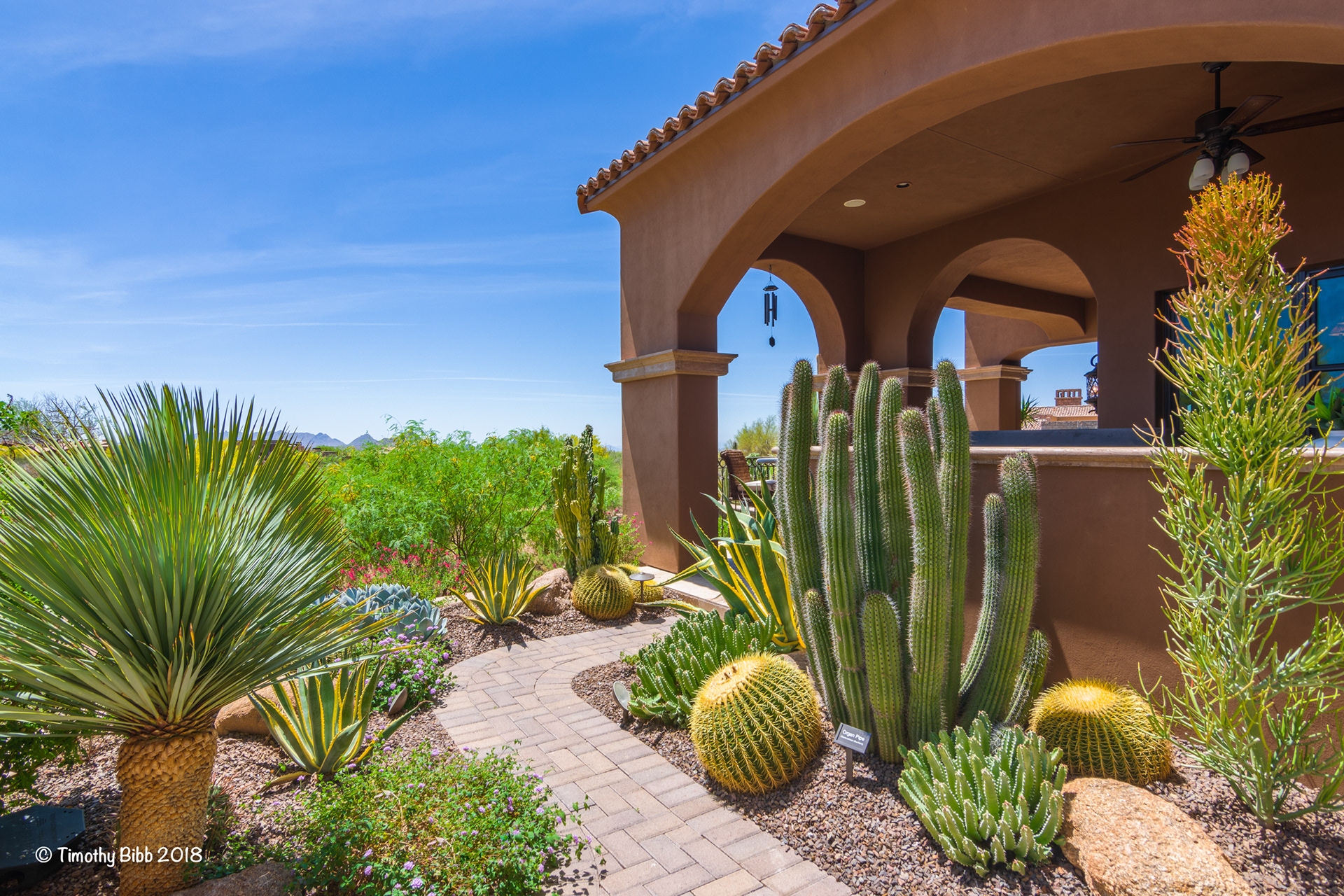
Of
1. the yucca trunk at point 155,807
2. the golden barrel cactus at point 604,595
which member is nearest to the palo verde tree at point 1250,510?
the yucca trunk at point 155,807

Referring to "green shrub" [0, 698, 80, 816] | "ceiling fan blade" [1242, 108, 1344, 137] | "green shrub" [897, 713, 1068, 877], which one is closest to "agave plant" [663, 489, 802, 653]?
"green shrub" [897, 713, 1068, 877]

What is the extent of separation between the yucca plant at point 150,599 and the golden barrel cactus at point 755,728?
1552 mm

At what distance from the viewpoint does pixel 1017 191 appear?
724 centimetres

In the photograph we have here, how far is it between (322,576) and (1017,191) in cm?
804

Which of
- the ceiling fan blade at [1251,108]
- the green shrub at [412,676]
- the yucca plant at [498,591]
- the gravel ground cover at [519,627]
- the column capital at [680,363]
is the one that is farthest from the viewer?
the column capital at [680,363]

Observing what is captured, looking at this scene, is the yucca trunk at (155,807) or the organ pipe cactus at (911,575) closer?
the yucca trunk at (155,807)

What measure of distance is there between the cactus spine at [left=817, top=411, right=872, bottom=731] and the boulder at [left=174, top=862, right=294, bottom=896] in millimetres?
2267

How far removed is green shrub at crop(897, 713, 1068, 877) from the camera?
7.00ft

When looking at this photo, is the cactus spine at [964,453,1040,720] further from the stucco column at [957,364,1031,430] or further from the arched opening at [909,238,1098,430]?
the stucco column at [957,364,1031,430]

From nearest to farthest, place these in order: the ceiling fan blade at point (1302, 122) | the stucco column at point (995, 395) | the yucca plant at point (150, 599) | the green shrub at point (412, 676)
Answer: the yucca plant at point (150, 599) < the green shrub at point (412, 676) < the ceiling fan blade at point (1302, 122) < the stucco column at point (995, 395)

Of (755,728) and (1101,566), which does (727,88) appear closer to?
(1101,566)

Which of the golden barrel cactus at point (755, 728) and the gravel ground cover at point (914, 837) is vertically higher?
the golden barrel cactus at point (755, 728)

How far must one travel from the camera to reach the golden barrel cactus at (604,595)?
5.78 m

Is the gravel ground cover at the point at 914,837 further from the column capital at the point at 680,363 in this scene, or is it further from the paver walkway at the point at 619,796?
the column capital at the point at 680,363
